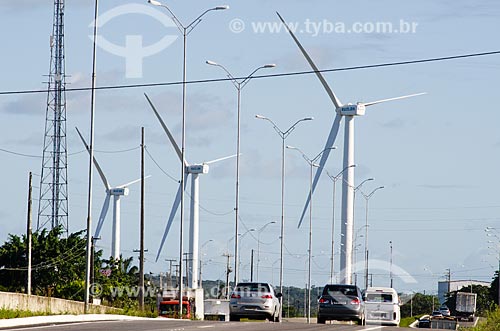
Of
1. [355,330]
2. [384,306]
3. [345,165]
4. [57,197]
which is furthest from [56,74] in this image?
[355,330]

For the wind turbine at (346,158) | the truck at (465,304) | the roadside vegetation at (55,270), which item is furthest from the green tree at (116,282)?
the truck at (465,304)

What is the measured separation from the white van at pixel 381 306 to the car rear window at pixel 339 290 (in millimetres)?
4054

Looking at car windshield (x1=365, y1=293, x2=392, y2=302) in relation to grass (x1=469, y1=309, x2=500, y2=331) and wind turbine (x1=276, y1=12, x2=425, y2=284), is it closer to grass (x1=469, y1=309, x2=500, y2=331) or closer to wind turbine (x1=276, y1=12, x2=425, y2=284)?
grass (x1=469, y1=309, x2=500, y2=331)

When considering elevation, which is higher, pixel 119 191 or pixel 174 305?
pixel 119 191

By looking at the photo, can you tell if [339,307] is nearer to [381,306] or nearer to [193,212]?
[381,306]

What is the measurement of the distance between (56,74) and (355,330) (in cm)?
4957

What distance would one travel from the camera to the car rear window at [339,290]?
4368 cm

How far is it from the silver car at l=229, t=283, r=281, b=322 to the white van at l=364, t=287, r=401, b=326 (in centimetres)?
594

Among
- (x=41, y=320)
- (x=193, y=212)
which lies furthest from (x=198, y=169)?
(x=41, y=320)

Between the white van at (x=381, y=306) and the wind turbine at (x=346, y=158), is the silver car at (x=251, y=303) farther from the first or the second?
the wind turbine at (x=346, y=158)

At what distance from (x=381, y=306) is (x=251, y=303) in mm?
7416

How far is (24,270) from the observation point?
82.9 m

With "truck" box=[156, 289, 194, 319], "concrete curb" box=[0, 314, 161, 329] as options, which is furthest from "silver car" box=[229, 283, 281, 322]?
"truck" box=[156, 289, 194, 319]

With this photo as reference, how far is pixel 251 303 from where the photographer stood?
43.7 metres
